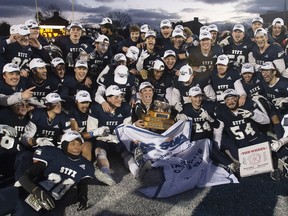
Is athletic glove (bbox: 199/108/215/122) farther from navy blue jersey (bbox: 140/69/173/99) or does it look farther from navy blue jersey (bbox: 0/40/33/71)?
navy blue jersey (bbox: 0/40/33/71)

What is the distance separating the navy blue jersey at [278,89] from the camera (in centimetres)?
702

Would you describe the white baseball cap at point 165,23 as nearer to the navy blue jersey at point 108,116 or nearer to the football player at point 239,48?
the football player at point 239,48

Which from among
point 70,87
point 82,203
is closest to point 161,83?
point 70,87

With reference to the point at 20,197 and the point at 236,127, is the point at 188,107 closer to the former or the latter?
the point at 236,127

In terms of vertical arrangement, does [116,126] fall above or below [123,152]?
above

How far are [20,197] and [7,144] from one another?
138cm

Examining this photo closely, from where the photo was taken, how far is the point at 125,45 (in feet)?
29.5

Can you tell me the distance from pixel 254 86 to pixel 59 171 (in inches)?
180

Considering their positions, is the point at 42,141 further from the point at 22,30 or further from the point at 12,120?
the point at 22,30

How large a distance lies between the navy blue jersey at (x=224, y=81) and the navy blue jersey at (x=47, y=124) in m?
3.30

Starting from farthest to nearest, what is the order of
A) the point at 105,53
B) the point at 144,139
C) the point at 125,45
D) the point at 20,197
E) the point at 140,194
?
the point at 125,45 → the point at 105,53 → the point at 144,139 → the point at 140,194 → the point at 20,197

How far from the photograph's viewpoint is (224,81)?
7281 millimetres

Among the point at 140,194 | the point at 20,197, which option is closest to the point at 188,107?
the point at 140,194

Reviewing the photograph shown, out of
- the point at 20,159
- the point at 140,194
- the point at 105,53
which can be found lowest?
the point at 140,194
